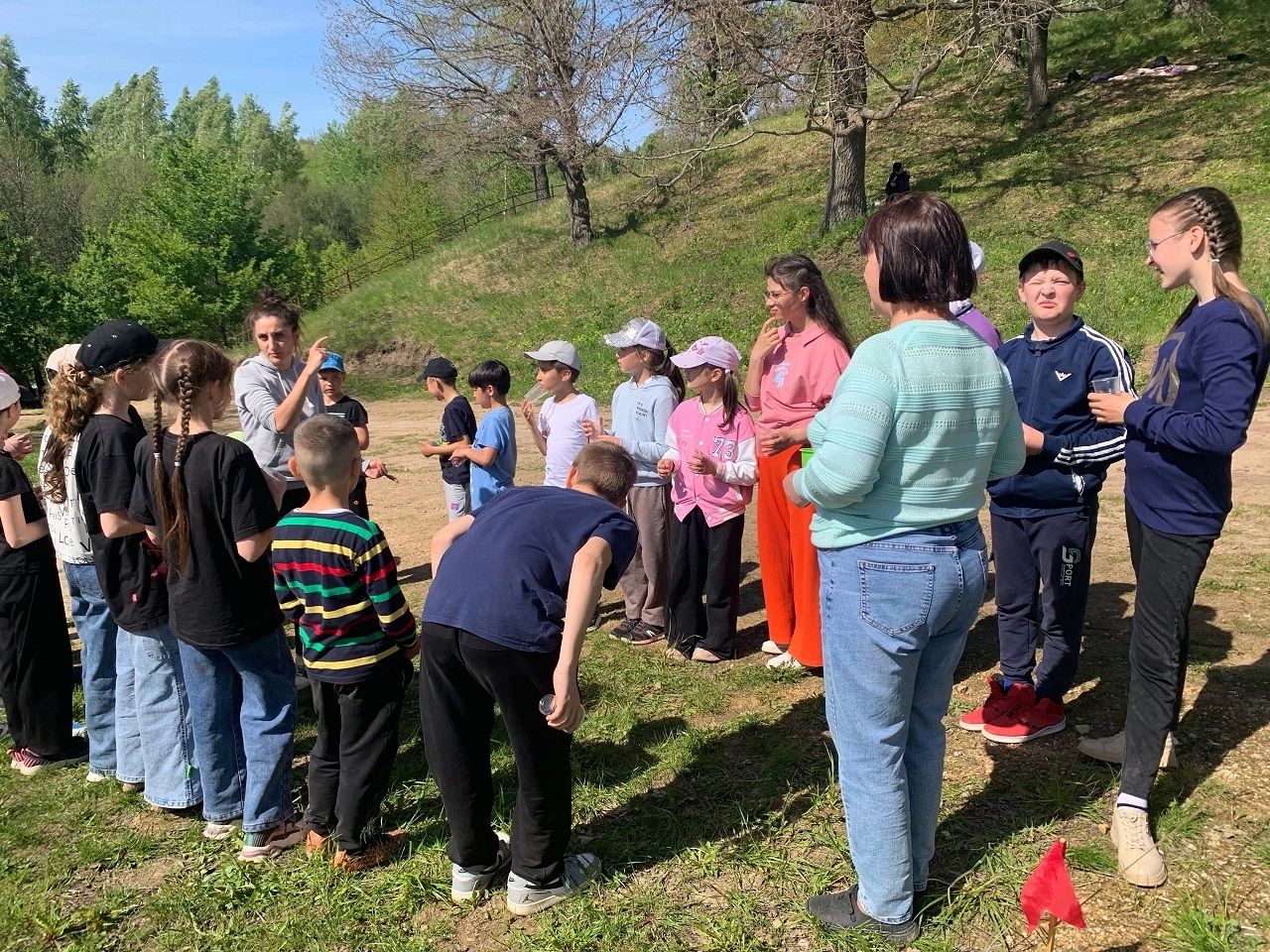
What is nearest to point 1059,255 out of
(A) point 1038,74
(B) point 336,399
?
(B) point 336,399

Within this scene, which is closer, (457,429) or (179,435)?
(179,435)

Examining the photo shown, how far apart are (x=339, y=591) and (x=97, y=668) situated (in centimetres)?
168

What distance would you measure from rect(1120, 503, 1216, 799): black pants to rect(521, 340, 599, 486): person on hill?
2.93m

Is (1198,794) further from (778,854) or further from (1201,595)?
(1201,595)

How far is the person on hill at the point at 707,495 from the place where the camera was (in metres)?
4.57

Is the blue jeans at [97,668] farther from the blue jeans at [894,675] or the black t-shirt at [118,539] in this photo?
the blue jeans at [894,675]

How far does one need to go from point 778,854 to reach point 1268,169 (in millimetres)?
16925

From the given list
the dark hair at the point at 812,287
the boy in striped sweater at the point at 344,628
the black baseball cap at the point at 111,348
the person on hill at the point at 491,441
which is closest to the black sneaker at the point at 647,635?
the person on hill at the point at 491,441

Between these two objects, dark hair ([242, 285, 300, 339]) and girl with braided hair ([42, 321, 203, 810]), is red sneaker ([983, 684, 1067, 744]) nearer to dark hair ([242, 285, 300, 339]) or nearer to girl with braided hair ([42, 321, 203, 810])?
girl with braided hair ([42, 321, 203, 810])

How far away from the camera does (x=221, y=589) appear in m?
3.11

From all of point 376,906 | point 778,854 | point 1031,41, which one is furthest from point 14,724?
point 1031,41

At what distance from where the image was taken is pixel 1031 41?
61.9 ft

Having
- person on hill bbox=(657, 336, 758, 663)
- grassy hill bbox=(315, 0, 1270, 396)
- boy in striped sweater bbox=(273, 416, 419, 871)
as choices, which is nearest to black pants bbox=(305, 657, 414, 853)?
boy in striped sweater bbox=(273, 416, 419, 871)

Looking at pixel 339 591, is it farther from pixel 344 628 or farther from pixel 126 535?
pixel 126 535
